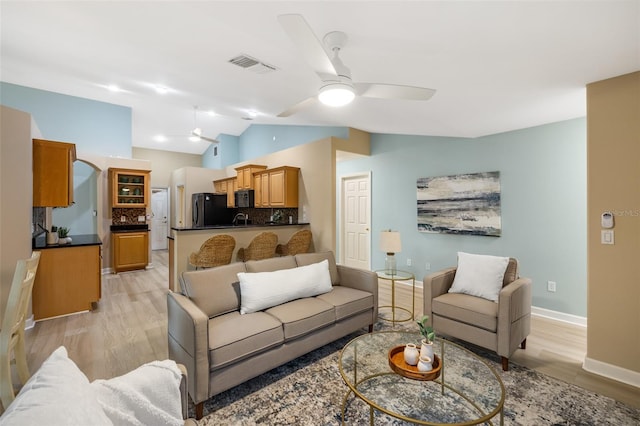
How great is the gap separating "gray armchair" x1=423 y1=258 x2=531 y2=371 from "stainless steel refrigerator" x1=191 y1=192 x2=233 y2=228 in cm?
579

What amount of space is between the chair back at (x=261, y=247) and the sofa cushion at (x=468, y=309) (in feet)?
7.94

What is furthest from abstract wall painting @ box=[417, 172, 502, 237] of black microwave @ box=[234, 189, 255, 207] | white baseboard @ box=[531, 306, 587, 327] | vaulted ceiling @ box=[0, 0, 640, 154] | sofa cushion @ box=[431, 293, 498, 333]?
black microwave @ box=[234, 189, 255, 207]

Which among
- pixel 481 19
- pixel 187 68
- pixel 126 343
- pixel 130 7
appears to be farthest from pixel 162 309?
pixel 481 19

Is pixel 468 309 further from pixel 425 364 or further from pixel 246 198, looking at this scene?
pixel 246 198

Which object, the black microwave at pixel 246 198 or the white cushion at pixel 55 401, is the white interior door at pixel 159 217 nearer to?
the black microwave at pixel 246 198

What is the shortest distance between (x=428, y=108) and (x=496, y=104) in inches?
24.2

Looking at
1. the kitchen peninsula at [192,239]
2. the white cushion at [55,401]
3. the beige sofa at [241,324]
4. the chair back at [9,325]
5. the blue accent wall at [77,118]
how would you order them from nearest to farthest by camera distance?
the white cushion at [55,401]
the chair back at [9,325]
the beige sofa at [241,324]
the kitchen peninsula at [192,239]
the blue accent wall at [77,118]

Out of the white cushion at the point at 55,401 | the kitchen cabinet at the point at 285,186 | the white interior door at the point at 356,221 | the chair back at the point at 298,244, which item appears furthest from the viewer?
the white interior door at the point at 356,221

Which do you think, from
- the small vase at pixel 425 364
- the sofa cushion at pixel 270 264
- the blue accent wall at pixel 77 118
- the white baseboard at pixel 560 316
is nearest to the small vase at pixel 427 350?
the small vase at pixel 425 364

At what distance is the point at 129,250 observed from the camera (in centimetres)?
617

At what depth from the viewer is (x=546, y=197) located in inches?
136

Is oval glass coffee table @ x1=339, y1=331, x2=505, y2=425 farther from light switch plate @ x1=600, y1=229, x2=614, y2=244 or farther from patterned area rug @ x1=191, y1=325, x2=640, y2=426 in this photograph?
light switch plate @ x1=600, y1=229, x2=614, y2=244

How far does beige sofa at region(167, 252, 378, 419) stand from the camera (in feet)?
6.23

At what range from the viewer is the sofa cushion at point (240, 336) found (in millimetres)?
1937
